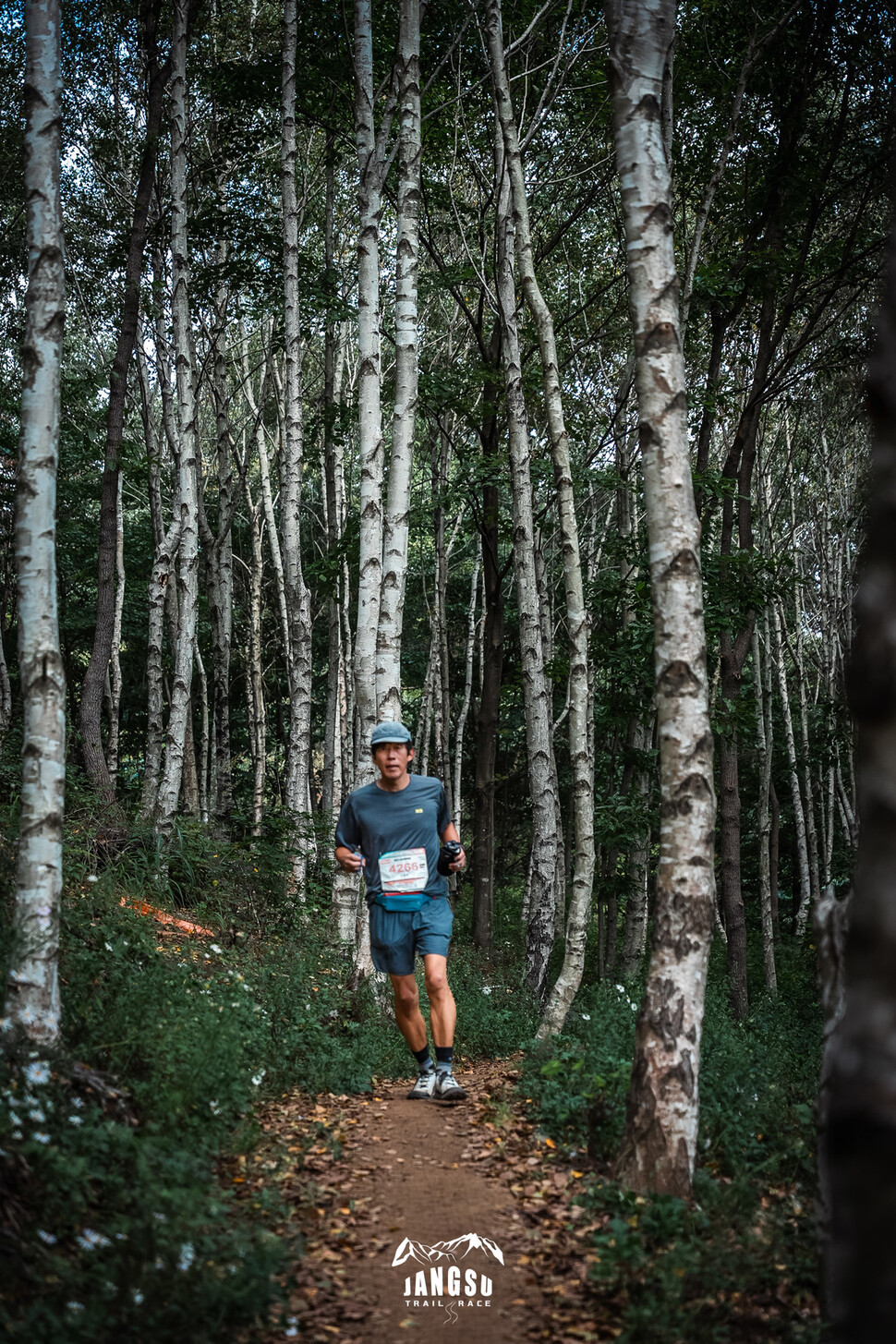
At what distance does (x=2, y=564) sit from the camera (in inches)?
841

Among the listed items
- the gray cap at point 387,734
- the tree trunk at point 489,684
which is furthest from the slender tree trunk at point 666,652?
the tree trunk at point 489,684

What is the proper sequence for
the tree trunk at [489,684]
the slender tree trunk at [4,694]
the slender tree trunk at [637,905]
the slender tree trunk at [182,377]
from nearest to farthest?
1. the slender tree trunk at [182,377]
2. the slender tree trunk at [637,905]
3. the tree trunk at [489,684]
4. the slender tree trunk at [4,694]

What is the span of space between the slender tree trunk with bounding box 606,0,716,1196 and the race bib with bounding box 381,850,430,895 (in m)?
1.74

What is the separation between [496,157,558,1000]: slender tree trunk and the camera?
981cm

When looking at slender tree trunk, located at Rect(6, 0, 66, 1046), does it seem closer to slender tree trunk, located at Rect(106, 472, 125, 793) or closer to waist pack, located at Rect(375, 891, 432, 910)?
waist pack, located at Rect(375, 891, 432, 910)

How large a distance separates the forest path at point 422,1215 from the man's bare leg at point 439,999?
0.43m

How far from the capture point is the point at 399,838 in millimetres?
5598

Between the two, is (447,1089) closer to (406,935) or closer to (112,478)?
(406,935)

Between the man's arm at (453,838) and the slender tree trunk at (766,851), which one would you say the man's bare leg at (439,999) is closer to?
the man's arm at (453,838)

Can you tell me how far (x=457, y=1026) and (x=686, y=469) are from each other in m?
5.56

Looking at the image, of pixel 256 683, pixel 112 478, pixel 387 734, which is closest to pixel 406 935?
pixel 387 734

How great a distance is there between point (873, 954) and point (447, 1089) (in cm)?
436

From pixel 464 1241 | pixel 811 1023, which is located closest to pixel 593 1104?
pixel 464 1241

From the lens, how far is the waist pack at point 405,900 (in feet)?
18.2
